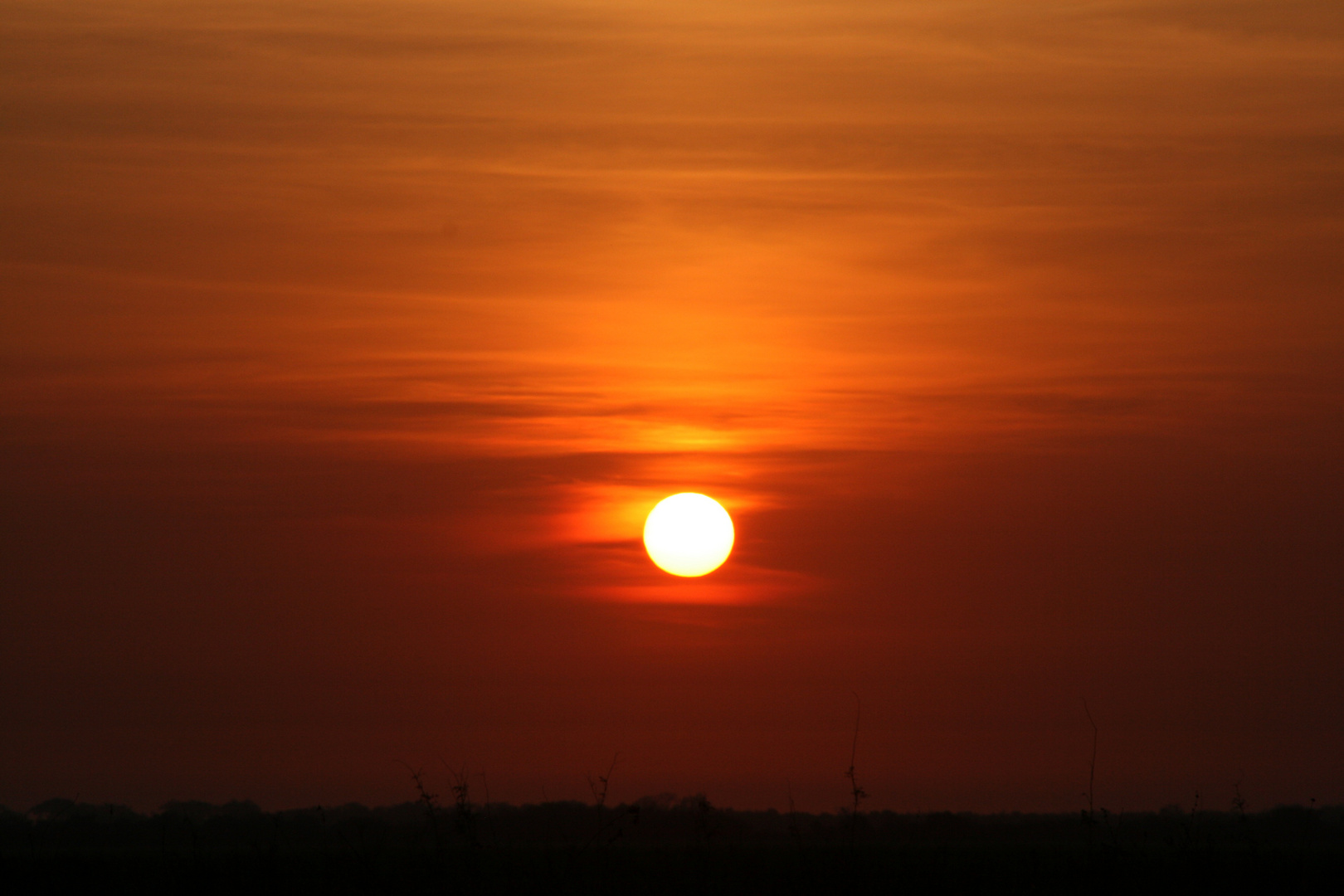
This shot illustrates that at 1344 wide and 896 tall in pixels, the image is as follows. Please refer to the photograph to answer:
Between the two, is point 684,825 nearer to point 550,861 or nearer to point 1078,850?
point 550,861

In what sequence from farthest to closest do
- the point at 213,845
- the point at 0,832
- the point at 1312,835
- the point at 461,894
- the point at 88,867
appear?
1. the point at 1312,835
2. the point at 0,832
3. the point at 213,845
4. the point at 88,867
5. the point at 461,894

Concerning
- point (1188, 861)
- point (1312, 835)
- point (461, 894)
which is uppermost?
point (1312, 835)

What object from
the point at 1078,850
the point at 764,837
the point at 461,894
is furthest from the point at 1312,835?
the point at 461,894

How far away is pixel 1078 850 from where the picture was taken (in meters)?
19.0

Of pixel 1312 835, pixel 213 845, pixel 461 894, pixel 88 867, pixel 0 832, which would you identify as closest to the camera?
pixel 461 894

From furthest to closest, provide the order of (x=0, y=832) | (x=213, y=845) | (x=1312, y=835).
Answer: (x=1312, y=835)
(x=0, y=832)
(x=213, y=845)

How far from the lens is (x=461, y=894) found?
1684 centimetres

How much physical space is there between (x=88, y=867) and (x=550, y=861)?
236 inches

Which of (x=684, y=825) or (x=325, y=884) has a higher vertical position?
(x=684, y=825)

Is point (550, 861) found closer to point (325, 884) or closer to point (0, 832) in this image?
point (325, 884)

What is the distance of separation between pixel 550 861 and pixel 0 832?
369 inches

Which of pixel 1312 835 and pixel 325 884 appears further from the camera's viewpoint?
pixel 1312 835

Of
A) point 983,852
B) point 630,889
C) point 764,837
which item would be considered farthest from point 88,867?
point 983,852

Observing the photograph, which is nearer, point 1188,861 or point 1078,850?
point 1188,861
